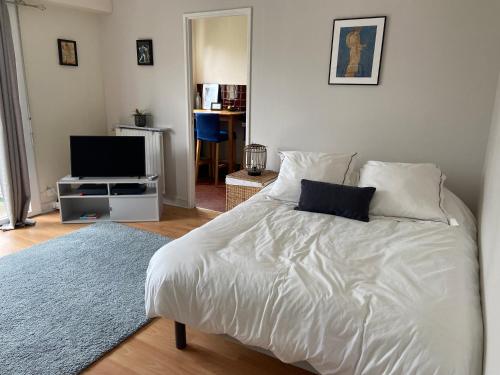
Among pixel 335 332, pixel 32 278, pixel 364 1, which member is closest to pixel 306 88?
pixel 364 1

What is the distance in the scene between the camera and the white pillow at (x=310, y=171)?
279 centimetres

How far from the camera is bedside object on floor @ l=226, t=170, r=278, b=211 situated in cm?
328

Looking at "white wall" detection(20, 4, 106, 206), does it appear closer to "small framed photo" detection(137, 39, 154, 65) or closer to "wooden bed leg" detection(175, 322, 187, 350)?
"small framed photo" detection(137, 39, 154, 65)

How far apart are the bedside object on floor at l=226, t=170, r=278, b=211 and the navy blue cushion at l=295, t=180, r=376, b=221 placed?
2.32 ft

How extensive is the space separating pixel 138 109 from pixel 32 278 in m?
2.34

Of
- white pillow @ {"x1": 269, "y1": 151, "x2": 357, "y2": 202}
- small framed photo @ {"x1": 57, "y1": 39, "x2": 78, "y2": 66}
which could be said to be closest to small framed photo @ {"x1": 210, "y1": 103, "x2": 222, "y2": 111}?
small framed photo @ {"x1": 57, "y1": 39, "x2": 78, "y2": 66}

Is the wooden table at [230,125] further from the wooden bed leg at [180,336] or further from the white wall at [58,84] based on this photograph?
the wooden bed leg at [180,336]

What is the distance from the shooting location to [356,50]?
3.03 m

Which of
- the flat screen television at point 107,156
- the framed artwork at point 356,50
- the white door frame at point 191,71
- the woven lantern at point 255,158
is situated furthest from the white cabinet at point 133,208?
the framed artwork at point 356,50

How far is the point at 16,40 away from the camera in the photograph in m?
3.57

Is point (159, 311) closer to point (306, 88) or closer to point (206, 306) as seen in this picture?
point (206, 306)

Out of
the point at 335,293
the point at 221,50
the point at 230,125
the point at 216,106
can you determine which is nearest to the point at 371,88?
the point at 335,293

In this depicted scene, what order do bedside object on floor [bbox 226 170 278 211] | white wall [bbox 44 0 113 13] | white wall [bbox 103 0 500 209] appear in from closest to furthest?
1. white wall [bbox 103 0 500 209]
2. bedside object on floor [bbox 226 170 278 211]
3. white wall [bbox 44 0 113 13]

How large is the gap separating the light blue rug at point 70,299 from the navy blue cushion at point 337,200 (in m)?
1.35
